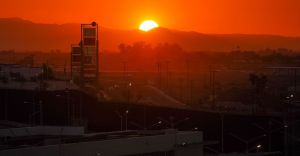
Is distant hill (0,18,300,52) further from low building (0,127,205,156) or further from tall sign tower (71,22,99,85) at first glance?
low building (0,127,205,156)

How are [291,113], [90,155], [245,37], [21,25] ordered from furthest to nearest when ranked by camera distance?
Result: [245,37] < [21,25] < [291,113] < [90,155]

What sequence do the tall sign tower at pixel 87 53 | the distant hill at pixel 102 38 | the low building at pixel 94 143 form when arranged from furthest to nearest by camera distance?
the distant hill at pixel 102 38
the tall sign tower at pixel 87 53
the low building at pixel 94 143

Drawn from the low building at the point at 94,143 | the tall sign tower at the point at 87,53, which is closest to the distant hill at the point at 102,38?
the tall sign tower at the point at 87,53

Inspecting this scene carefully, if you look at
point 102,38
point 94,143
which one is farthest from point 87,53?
point 102,38

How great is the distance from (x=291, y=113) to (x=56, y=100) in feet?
32.2

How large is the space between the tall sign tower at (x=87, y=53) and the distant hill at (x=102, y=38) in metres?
60.7

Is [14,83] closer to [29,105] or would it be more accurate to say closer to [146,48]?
[29,105]

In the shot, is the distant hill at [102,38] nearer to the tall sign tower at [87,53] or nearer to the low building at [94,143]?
Answer: the tall sign tower at [87,53]

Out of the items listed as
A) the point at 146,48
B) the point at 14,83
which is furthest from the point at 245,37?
the point at 14,83

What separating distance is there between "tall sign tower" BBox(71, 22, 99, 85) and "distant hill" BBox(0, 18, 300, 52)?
60.7 metres

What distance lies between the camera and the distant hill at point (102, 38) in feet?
350

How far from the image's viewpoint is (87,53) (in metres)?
33.1

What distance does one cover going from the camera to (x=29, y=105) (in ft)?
101

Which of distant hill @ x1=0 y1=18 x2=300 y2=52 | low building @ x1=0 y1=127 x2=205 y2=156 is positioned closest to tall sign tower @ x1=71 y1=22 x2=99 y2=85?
low building @ x1=0 y1=127 x2=205 y2=156
